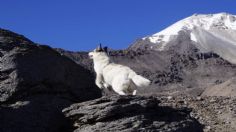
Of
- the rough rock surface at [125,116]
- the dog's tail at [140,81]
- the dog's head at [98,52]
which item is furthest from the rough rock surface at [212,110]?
the dog's head at [98,52]

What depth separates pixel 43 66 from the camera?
37.0 feet

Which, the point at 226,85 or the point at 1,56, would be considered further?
the point at 226,85

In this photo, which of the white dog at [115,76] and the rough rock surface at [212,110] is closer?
the rough rock surface at [212,110]

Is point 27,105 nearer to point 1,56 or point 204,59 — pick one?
point 1,56

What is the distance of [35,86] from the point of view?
1098cm

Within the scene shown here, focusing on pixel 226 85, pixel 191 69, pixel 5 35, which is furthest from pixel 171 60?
pixel 5 35

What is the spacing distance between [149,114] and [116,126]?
0.81 meters

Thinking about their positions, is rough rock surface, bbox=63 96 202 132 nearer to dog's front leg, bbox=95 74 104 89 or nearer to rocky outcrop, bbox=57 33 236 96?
dog's front leg, bbox=95 74 104 89

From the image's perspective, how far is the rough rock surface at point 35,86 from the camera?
33.0 ft

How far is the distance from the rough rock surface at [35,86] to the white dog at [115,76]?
Answer: 682cm

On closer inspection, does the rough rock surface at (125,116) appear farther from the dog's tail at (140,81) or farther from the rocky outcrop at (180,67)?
the rocky outcrop at (180,67)

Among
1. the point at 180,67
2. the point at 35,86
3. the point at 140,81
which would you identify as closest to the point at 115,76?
the point at 140,81

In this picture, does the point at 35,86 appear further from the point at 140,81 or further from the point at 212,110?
the point at 140,81

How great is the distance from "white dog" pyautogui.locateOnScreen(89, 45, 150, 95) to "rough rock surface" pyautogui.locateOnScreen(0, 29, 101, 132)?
6.82 metres
